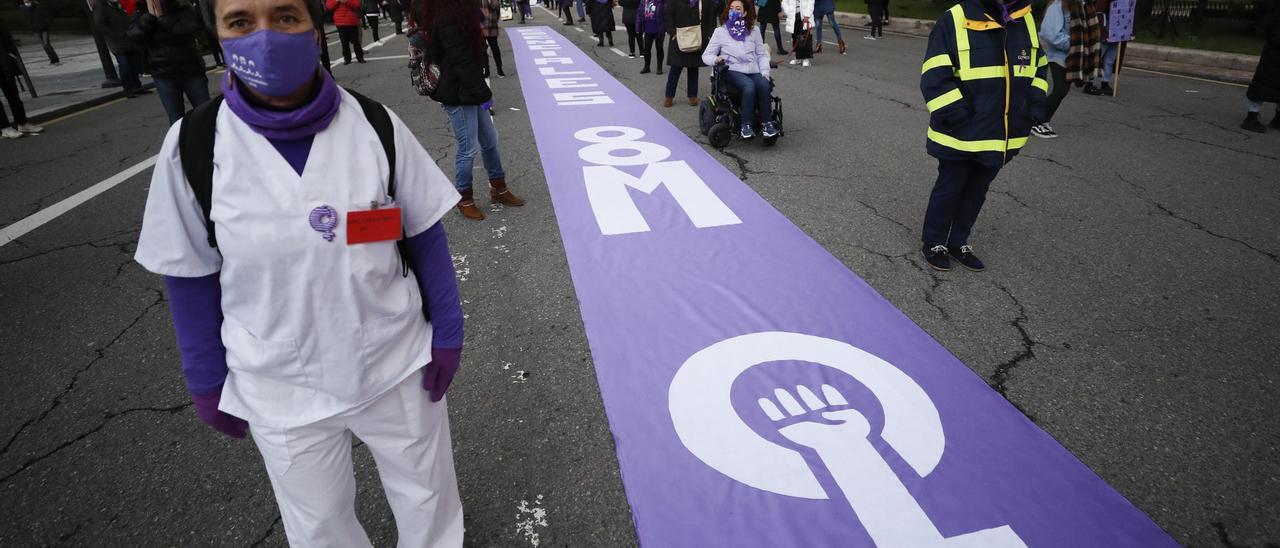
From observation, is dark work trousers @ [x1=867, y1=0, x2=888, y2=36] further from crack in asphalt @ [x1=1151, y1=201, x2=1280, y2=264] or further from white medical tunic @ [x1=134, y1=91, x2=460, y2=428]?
white medical tunic @ [x1=134, y1=91, x2=460, y2=428]

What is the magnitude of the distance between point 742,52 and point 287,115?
5.94m

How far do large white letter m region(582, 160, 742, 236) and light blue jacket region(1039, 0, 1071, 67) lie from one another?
4.26 m

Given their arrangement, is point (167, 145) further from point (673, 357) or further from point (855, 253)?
point (855, 253)

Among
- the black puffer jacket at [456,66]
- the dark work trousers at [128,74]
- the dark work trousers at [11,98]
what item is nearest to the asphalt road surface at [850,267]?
the black puffer jacket at [456,66]

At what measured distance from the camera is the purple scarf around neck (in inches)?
52.2

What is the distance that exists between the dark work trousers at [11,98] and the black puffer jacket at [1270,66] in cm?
1428

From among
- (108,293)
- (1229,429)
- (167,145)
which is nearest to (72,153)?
(108,293)

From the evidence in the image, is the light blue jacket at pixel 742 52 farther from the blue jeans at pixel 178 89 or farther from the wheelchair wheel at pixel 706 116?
the blue jeans at pixel 178 89

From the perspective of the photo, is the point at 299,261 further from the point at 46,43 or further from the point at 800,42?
the point at 46,43

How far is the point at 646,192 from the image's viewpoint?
5.71m

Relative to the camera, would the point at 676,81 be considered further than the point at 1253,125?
Yes

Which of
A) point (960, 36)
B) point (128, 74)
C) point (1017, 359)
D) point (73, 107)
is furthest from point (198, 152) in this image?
point (128, 74)

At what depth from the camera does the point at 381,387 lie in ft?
5.11

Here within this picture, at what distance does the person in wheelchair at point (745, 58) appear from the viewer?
6.64 meters
